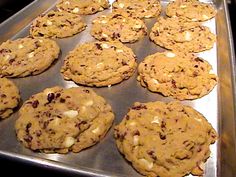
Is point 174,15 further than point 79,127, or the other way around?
point 174,15

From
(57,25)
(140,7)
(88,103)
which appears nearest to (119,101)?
(88,103)

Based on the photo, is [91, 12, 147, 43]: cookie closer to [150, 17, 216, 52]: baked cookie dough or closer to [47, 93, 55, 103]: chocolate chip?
[150, 17, 216, 52]: baked cookie dough

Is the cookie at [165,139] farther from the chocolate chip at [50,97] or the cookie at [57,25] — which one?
the cookie at [57,25]

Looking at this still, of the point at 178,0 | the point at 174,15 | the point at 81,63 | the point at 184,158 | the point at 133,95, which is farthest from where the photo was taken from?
the point at 178,0

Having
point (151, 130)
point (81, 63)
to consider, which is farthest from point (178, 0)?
point (151, 130)

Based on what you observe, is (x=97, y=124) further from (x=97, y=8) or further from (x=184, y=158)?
(x=97, y=8)
